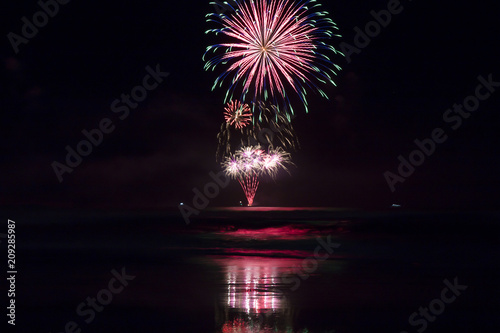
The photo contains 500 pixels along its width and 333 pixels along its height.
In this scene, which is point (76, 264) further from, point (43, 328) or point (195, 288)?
point (43, 328)

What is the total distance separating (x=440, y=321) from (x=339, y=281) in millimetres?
6460

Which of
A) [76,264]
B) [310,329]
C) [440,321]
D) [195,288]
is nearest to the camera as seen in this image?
[310,329]

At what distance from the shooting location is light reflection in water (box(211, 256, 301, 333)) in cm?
1222

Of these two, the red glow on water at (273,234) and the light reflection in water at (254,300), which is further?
the red glow on water at (273,234)

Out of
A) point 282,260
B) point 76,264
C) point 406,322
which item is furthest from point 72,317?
point 282,260

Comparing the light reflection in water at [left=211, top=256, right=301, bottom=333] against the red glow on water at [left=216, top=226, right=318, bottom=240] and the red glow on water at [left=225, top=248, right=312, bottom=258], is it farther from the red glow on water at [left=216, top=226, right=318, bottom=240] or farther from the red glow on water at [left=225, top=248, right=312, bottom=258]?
the red glow on water at [left=216, top=226, right=318, bottom=240]

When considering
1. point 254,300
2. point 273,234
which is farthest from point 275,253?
point 273,234

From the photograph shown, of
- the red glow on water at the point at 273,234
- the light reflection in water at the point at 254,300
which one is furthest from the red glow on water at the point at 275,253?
the red glow on water at the point at 273,234

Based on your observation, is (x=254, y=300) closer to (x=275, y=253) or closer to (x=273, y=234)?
(x=275, y=253)

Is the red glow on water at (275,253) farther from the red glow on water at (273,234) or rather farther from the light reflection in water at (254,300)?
the red glow on water at (273,234)

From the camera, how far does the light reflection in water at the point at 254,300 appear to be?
12219 mm

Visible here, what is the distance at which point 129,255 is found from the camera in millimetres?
29062

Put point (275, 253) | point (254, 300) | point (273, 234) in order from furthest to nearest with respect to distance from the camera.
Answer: point (273, 234), point (275, 253), point (254, 300)

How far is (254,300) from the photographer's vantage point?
15.2 metres
